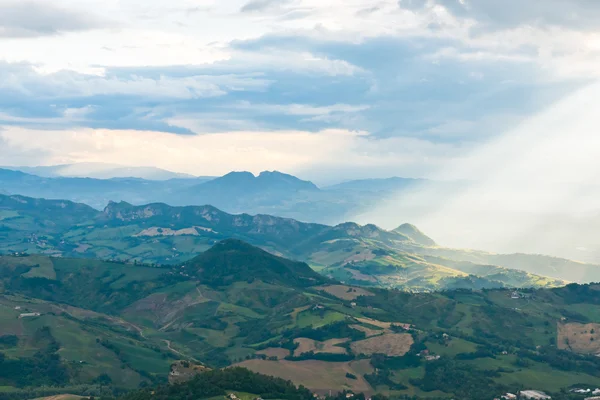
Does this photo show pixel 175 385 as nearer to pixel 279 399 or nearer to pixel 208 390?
pixel 208 390

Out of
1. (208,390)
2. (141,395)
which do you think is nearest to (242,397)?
(208,390)

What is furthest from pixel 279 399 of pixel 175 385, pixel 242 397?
pixel 175 385

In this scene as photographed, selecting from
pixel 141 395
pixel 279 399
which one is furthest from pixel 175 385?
pixel 279 399

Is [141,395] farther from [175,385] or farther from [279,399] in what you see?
[279,399]

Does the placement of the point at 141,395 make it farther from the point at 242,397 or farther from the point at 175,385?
the point at 242,397

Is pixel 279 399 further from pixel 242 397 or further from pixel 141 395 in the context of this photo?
pixel 141 395
